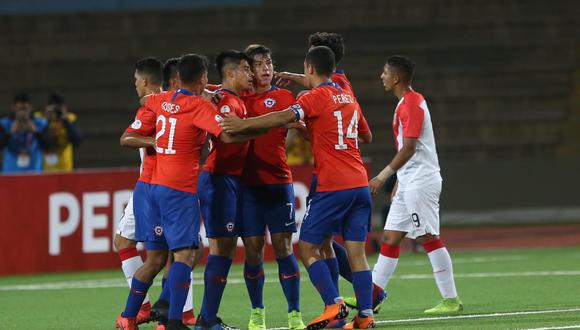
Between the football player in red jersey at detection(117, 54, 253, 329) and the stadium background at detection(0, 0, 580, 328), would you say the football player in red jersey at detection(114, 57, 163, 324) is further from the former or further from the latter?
the stadium background at detection(0, 0, 580, 328)

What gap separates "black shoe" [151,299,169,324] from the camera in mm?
9558

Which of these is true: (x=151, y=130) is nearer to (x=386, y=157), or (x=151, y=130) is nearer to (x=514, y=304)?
(x=514, y=304)

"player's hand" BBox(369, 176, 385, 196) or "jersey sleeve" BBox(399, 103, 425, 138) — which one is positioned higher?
"jersey sleeve" BBox(399, 103, 425, 138)

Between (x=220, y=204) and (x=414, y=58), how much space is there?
50.8ft

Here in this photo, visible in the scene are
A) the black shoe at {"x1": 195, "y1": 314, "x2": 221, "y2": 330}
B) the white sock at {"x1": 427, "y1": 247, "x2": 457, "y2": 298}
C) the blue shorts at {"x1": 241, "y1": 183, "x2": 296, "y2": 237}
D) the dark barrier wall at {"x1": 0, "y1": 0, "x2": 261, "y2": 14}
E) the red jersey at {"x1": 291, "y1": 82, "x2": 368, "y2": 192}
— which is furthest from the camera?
the dark barrier wall at {"x1": 0, "y1": 0, "x2": 261, "y2": 14}

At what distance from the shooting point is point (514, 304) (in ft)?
35.3

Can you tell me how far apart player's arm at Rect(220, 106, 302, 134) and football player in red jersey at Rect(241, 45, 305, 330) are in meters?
0.46

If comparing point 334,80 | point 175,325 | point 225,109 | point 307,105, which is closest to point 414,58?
point 334,80

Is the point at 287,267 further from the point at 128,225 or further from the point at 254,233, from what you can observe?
the point at 128,225

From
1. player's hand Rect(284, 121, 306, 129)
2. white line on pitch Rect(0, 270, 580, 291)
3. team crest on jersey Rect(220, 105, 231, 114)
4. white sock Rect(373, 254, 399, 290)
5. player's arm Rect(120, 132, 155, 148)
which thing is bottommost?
white line on pitch Rect(0, 270, 580, 291)

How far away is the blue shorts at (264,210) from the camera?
921 cm

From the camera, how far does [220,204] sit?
899cm

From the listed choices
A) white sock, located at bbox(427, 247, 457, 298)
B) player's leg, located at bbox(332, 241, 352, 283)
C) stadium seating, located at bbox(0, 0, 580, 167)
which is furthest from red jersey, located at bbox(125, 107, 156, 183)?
stadium seating, located at bbox(0, 0, 580, 167)

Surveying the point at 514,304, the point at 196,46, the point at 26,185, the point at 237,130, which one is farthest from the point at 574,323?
the point at 196,46
